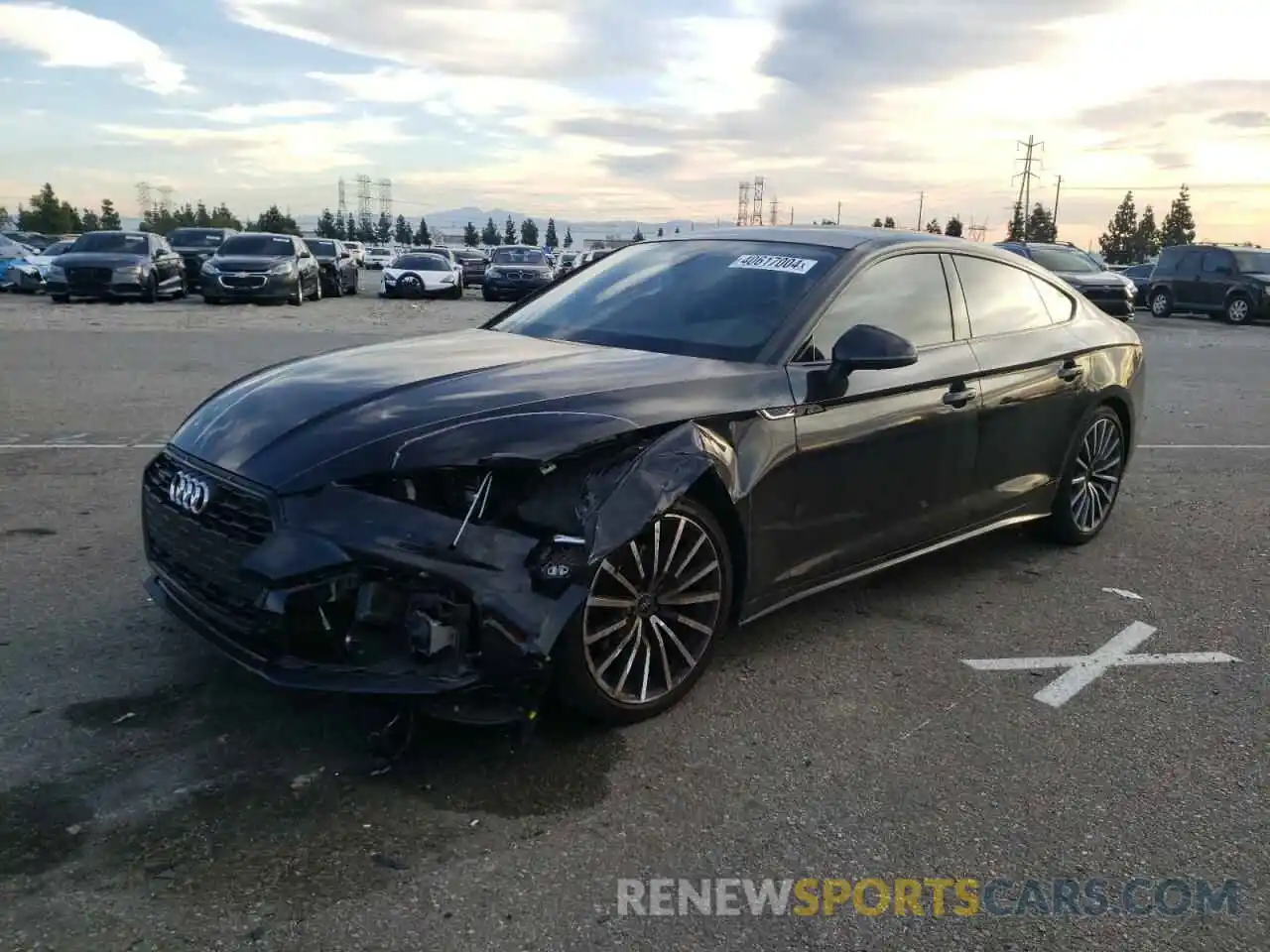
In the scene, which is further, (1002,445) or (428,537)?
(1002,445)

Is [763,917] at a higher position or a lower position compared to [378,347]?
lower

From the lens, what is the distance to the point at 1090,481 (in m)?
5.84

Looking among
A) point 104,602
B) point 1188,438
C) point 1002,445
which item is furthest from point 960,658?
point 1188,438

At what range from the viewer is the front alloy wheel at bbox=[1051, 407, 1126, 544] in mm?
5668

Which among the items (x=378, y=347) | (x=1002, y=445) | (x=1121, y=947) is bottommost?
(x=1121, y=947)

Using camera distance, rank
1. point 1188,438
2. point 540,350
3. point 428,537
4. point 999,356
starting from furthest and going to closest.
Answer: point 1188,438, point 999,356, point 540,350, point 428,537

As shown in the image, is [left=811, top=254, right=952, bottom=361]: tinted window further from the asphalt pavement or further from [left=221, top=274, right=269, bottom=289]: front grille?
[left=221, top=274, right=269, bottom=289]: front grille

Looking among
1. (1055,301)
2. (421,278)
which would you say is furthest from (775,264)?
(421,278)

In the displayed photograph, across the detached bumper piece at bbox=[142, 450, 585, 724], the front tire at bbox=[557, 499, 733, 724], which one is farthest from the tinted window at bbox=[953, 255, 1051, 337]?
the detached bumper piece at bbox=[142, 450, 585, 724]

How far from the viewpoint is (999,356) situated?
4957 millimetres

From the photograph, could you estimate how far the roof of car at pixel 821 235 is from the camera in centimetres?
465

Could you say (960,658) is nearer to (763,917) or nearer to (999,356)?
(999,356)

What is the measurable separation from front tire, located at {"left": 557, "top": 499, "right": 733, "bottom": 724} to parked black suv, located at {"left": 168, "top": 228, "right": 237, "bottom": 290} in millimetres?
25893

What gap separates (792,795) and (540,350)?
192cm
